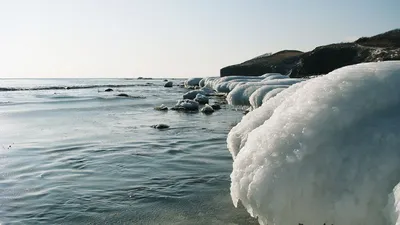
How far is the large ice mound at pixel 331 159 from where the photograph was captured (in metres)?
3.32

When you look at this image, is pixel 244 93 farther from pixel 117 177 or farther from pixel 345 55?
pixel 345 55

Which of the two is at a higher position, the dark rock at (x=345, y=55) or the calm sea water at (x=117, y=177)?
the dark rock at (x=345, y=55)

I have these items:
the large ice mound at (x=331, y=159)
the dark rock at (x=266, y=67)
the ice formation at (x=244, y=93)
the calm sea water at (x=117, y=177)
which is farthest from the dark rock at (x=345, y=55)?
the large ice mound at (x=331, y=159)

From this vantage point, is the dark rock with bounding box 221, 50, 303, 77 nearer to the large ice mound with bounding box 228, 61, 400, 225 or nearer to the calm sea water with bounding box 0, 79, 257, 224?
the calm sea water with bounding box 0, 79, 257, 224

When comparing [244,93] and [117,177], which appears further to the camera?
[244,93]

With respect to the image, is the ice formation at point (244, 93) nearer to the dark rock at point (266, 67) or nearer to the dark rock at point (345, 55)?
the dark rock at point (345, 55)

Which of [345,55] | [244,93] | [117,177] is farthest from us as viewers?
[345,55]

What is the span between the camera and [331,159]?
3566 millimetres

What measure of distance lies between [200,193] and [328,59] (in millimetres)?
43395

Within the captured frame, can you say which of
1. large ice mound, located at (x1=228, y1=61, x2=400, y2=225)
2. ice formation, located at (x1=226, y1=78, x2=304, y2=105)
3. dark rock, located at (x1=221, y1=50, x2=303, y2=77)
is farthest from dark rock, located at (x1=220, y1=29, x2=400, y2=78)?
large ice mound, located at (x1=228, y1=61, x2=400, y2=225)

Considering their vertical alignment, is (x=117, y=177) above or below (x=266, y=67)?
below

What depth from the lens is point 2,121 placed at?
69.9ft

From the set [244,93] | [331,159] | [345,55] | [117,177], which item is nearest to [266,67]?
[345,55]

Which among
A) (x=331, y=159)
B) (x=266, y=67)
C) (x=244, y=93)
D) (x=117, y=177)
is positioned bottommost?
(x=117, y=177)
